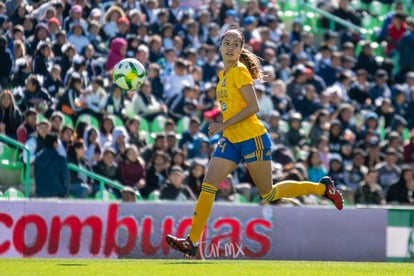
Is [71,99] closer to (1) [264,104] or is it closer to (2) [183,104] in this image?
(2) [183,104]

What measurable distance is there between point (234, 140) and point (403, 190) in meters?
7.40

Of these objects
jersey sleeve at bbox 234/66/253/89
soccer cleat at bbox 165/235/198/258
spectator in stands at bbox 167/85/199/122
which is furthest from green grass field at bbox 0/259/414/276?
spectator in stands at bbox 167/85/199/122

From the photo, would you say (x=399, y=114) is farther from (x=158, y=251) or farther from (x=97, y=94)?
(x=158, y=251)

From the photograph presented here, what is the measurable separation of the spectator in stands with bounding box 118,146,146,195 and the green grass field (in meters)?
4.88

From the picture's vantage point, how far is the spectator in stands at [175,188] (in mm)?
16531

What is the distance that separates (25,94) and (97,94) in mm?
1267

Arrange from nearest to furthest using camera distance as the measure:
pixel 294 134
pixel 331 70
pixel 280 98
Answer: pixel 294 134 → pixel 280 98 → pixel 331 70

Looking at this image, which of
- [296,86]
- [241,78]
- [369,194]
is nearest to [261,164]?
[241,78]

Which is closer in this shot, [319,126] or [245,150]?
[245,150]

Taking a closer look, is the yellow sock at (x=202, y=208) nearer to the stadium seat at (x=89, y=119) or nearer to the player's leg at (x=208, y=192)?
the player's leg at (x=208, y=192)

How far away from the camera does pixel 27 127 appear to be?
661 inches

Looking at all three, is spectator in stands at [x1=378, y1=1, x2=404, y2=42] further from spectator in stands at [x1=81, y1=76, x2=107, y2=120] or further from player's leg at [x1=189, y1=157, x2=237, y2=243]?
player's leg at [x1=189, y1=157, x2=237, y2=243]

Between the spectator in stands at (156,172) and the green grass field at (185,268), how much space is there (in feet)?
16.4

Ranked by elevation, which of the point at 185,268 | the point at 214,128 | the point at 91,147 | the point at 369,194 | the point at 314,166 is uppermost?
the point at 214,128
